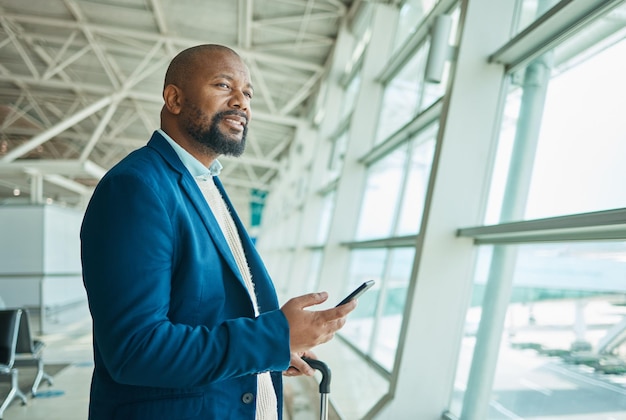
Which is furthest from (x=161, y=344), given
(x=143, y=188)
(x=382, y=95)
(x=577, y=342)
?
(x=382, y=95)

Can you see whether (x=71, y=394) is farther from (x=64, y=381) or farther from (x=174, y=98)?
(x=174, y=98)

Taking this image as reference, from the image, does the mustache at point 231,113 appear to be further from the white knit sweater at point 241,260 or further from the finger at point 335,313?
the finger at point 335,313

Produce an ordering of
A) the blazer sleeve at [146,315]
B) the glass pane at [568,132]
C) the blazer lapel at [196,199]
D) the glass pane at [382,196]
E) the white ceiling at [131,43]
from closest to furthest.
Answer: the blazer sleeve at [146,315], the blazer lapel at [196,199], the glass pane at [568,132], the glass pane at [382,196], the white ceiling at [131,43]

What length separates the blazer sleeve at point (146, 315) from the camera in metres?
1.35

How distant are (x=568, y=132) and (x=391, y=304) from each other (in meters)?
3.42

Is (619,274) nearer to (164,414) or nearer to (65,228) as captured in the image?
(164,414)

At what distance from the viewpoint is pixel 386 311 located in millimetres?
6328

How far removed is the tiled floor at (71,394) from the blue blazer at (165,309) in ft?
14.4

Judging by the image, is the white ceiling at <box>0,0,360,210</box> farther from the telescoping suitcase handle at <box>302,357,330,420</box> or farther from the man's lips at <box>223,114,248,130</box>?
the telescoping suitcase handle at <box>302,357,330,420</box>

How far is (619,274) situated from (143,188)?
2155mm

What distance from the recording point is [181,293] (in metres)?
1.50

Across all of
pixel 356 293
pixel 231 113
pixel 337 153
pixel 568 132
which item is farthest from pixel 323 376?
pixel 337 153

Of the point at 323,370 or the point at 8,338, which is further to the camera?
the point at 8,338

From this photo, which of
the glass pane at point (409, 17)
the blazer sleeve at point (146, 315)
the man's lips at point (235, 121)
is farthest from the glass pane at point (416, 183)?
the blazer sleeve at point (146, 315)
